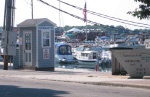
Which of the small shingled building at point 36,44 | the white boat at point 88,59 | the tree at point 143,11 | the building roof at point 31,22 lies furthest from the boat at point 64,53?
the tree at point 143,11

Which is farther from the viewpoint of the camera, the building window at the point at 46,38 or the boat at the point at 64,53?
the boat at the point at 64,53

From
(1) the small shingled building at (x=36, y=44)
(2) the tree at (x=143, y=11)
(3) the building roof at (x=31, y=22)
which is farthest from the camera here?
(1) the small shingled building at (x=36, y=44)

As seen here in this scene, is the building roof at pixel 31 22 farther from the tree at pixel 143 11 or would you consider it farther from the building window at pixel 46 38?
the tree at pixel 143 11

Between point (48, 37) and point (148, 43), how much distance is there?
8934mm

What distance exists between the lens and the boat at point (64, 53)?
69206 millimetres

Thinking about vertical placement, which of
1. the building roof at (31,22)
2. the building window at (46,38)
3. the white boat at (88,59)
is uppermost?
the building roof at (31,22)

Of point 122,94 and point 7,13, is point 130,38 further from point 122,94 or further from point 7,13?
point 122,94

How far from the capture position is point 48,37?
3225 centimetres

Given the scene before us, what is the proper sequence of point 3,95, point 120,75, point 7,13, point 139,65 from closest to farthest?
point 3,95, point 139,65, point 120,75, point 7,13

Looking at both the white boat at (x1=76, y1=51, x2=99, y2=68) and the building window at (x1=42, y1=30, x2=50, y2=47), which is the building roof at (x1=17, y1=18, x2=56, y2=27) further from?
the white boat at (x1=76, y1=51, x2=99, y2=68)

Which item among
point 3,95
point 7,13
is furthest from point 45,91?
point 7,13

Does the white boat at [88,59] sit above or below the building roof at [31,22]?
below

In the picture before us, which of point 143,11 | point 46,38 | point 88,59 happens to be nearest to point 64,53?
point 88,59

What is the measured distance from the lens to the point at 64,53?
70.4 meters
